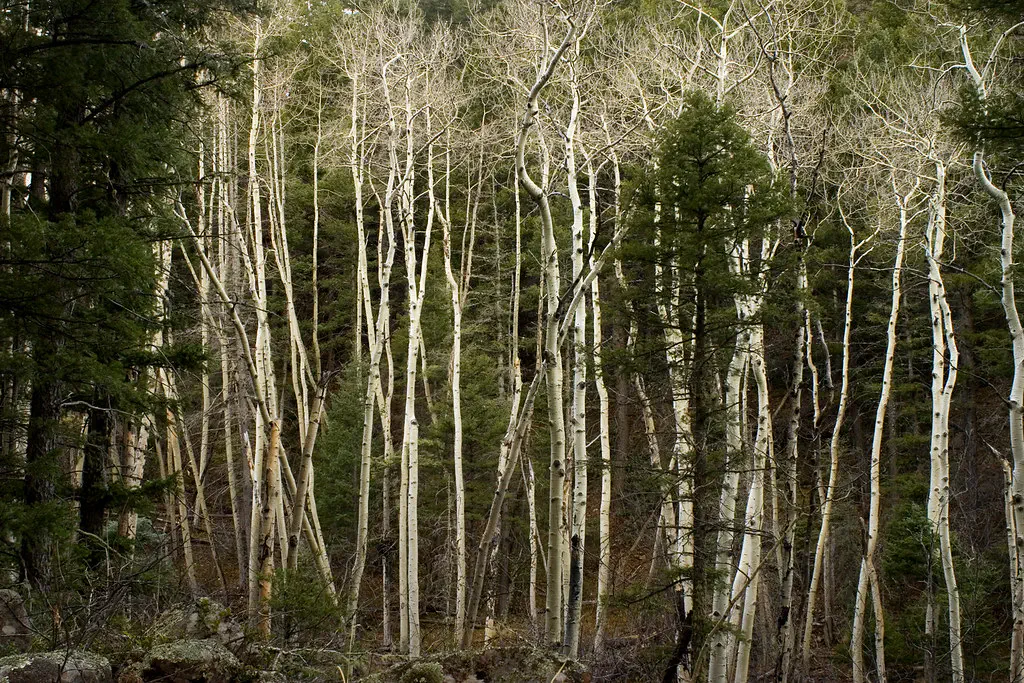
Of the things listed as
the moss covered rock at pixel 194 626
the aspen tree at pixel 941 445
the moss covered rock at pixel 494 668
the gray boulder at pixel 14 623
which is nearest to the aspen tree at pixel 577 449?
the moss covered rock at pixel 494 668

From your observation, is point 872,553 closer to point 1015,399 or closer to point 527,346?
point 1015,399

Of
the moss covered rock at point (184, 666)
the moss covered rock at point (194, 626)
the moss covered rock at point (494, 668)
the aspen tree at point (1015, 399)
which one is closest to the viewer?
the moss covered rock at point (184, 666)

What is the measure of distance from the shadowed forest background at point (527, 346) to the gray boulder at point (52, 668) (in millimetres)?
31

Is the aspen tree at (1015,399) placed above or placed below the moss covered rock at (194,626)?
above

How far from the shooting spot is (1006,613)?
1391 cm

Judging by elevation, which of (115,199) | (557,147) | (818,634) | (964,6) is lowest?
(818,634)

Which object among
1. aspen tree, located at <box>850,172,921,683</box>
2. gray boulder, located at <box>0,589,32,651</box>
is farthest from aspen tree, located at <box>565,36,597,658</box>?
aspen tree, located at <box>850,172,921,683</box>

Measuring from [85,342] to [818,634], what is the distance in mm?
16858

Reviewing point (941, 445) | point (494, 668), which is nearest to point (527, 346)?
point (941, 445)

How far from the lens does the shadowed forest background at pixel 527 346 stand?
5.87 metres

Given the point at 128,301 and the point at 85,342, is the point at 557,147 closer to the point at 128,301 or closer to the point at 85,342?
the point at 128,301

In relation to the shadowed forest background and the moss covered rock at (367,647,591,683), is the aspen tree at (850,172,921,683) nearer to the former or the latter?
the shadowed forest background

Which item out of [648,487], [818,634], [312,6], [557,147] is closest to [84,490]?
[648,487]

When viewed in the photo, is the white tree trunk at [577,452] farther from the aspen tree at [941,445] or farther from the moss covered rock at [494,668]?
the aspen tree at [941,445]
